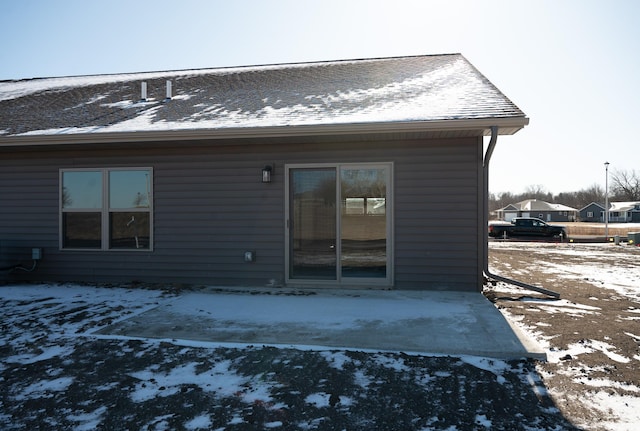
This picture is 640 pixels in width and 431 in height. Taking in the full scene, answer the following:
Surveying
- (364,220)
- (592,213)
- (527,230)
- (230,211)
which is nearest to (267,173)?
(230,211)

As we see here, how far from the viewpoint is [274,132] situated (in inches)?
222

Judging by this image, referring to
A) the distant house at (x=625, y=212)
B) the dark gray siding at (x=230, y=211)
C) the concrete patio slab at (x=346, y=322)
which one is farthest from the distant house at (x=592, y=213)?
the concrete patio slab at (x=346, y=322)

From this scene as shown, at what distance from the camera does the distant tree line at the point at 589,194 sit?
65062 mm

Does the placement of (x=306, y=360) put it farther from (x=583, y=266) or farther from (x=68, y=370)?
(x=583, y=266)

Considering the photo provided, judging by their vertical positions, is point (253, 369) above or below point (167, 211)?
below

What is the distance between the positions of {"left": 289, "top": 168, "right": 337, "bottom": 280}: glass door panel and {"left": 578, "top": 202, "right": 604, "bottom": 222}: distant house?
6986 cm

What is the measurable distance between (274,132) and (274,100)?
166 centimetres

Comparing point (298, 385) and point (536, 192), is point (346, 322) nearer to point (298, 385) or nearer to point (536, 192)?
point (298, 385)

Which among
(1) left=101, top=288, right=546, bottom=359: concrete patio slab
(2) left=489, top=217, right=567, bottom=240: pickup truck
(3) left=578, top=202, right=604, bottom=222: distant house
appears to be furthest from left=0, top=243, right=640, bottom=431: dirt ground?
(3) left=578, top=202, right=604, bottom=222: distant house

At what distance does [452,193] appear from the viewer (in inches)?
228

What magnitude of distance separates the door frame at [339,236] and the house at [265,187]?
0.02 metres

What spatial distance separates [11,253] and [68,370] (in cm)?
505

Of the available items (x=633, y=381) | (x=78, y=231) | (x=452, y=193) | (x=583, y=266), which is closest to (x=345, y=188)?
(x=452, y=193)

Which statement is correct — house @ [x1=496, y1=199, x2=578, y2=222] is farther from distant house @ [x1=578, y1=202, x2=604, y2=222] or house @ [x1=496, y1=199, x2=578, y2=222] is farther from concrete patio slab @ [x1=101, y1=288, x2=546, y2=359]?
concrete patio slab @ [x1=101, y1=288, x2=546, y2=359]
